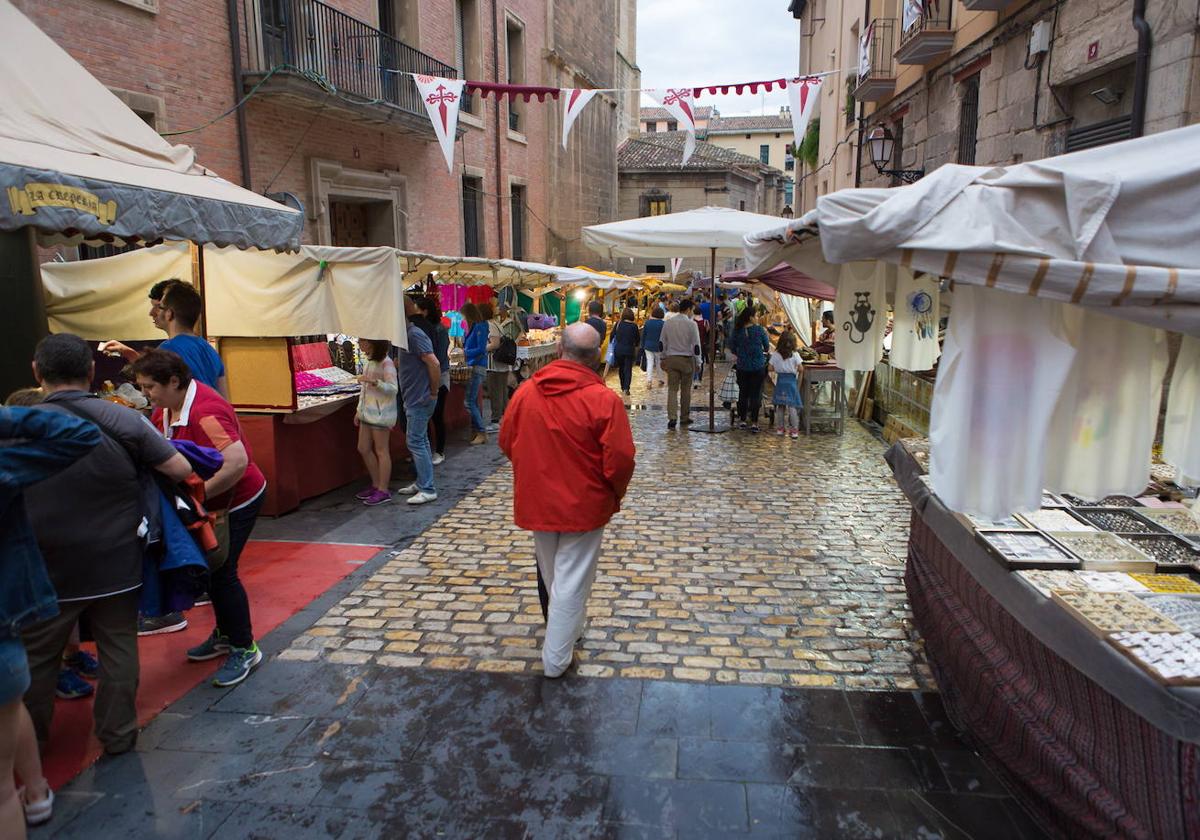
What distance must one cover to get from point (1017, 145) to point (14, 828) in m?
12.0

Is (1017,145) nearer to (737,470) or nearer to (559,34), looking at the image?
(737,470)

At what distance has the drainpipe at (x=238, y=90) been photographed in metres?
11.3

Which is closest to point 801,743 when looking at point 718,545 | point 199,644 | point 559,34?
point 718,545

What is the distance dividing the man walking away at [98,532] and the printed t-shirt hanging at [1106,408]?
11.9ft

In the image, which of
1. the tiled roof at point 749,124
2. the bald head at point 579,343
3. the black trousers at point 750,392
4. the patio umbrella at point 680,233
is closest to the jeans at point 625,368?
the black trousers at point 750,392

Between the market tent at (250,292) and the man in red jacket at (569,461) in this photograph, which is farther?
the market tent at (250,292)

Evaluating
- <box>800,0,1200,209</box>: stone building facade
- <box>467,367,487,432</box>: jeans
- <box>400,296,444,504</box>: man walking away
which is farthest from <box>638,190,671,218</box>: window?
<box>400,296,444,504</box>: man walking away

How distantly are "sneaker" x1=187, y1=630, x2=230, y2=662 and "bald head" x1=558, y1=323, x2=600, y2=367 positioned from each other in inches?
101

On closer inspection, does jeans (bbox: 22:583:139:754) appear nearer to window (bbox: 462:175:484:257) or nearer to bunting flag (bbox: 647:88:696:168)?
bunting flag (bbox: 647:88:696:168)

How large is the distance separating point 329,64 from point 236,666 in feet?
39.7

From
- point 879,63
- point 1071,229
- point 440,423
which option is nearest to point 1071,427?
point 1071,229

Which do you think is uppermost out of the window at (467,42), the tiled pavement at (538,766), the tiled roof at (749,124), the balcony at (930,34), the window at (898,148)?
the tiled roof at (749,124)

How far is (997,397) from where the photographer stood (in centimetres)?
258

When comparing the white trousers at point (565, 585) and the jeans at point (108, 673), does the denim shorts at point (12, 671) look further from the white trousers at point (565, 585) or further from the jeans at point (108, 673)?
the white trousers at point (565, 585)
